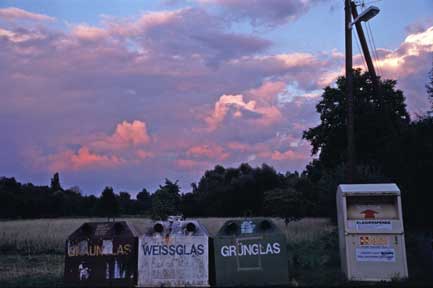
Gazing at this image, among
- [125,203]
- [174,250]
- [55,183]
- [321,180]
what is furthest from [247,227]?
[55,183]

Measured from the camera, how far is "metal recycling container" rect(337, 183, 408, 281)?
32.0 ft

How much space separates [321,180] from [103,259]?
18013 mm

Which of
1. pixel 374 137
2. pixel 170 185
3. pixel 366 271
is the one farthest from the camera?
pixel 374 137

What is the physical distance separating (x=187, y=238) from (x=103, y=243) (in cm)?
162

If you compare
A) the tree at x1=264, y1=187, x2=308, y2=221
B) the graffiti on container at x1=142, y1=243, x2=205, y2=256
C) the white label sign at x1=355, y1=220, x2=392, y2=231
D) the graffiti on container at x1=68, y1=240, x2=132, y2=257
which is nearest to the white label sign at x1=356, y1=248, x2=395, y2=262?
the white label sign at x1=355, y1=220, x2=392, y2=231

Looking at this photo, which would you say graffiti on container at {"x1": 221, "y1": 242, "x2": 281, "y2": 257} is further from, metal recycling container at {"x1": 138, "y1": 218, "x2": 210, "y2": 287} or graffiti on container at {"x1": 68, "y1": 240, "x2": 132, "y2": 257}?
graffiti on container at {"x1": 68, "y1": 240, "x2": 132, "y2": 257}

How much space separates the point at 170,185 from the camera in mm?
22094

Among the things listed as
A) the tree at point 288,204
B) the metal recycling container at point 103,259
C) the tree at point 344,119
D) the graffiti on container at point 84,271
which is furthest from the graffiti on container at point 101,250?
the tree at point 344,119

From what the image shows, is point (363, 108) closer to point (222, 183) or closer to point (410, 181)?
point (410, 181)

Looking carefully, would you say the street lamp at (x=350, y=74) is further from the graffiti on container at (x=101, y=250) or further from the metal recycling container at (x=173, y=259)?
the graffiti on container at (x=101, y=250)

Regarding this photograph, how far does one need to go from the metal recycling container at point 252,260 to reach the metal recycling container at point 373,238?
1.43m

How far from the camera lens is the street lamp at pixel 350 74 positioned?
16.3 metres

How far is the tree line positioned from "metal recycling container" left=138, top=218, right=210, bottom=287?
30.5 feet

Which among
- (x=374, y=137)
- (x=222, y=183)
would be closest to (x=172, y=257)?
(x=374, y=137)
